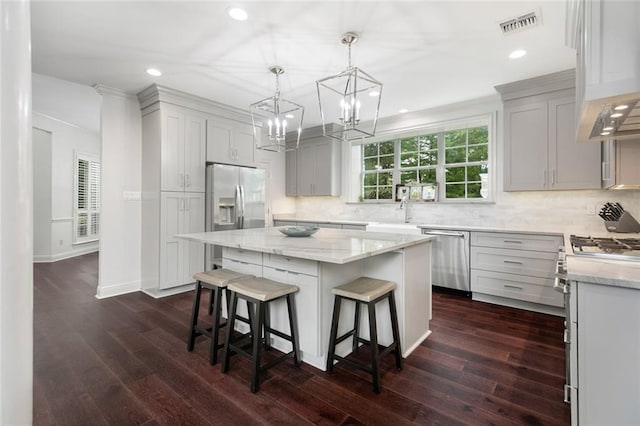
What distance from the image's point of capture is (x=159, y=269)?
150 inches

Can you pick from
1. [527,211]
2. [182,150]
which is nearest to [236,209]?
[182,150]

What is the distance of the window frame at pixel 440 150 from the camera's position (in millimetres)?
4098

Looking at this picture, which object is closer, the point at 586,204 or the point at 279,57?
the point at 279,57

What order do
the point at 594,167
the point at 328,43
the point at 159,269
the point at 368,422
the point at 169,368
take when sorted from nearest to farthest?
the point at 368,422
the point at 169,368
the point at 328,43
the point at 594,167
the point at 159,269

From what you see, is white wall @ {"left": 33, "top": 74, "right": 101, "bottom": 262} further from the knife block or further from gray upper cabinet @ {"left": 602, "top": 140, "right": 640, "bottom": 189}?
the knife block

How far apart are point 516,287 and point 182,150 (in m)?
4.39

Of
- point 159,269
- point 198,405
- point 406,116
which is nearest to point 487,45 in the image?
point 406,116

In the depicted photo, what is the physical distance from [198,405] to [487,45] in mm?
3545

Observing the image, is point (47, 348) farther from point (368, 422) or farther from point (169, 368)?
point (368, 422)

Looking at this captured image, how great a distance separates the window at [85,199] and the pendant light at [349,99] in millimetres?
5778

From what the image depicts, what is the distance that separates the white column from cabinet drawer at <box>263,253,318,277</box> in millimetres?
1687

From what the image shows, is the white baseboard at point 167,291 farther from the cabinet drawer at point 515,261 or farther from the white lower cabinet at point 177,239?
the cabinet drawer at point 515,261

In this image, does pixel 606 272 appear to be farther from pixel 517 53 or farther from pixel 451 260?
pixel 451 260

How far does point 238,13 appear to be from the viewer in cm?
227
